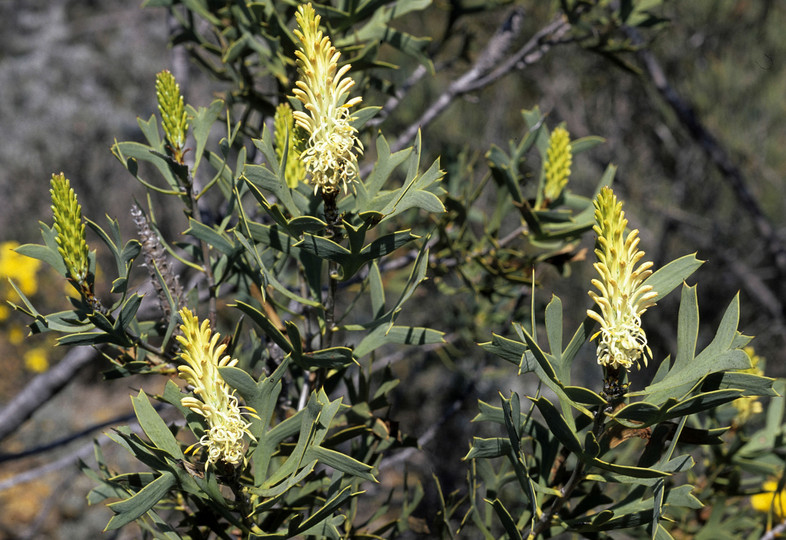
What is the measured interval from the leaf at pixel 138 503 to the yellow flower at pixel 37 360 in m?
4.61

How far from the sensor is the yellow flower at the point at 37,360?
433cm

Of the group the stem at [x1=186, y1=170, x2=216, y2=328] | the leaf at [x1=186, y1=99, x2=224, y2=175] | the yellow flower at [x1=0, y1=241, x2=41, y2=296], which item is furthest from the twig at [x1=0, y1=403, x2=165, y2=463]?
the yellow flower at [x1=0, y1=241, x2=41, y2=296]

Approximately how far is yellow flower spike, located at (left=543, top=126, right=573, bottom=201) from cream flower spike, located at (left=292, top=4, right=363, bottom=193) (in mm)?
368

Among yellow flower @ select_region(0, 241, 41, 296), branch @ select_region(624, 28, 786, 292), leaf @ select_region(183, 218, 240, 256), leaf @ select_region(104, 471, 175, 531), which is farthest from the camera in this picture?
yellow flower @ select_region(0, 241, 41, 296)

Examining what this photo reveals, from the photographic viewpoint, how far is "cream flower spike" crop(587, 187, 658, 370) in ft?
1.54

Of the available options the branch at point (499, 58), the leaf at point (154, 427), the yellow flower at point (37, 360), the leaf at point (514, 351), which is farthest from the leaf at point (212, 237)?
the yellow flower at point (37, 360)

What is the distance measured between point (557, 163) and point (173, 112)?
19.9 inches

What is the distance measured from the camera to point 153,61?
6172 millimetres

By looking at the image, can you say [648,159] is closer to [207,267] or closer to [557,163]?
[557,163]

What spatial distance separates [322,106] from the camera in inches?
20.3

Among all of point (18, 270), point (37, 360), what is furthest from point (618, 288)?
point (37, 360)

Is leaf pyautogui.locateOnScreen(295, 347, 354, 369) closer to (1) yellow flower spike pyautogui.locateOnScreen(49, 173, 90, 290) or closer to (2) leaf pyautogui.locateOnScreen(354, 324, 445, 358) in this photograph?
(2) leaf pyautogui.locateOnScreen(354, 324, 445, 358)

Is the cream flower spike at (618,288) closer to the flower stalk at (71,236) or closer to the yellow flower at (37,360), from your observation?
the flower stalk at (71,236)

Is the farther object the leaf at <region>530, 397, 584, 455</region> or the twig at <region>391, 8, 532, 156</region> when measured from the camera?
the twig at <region>391, 8, 532, 156</region>
